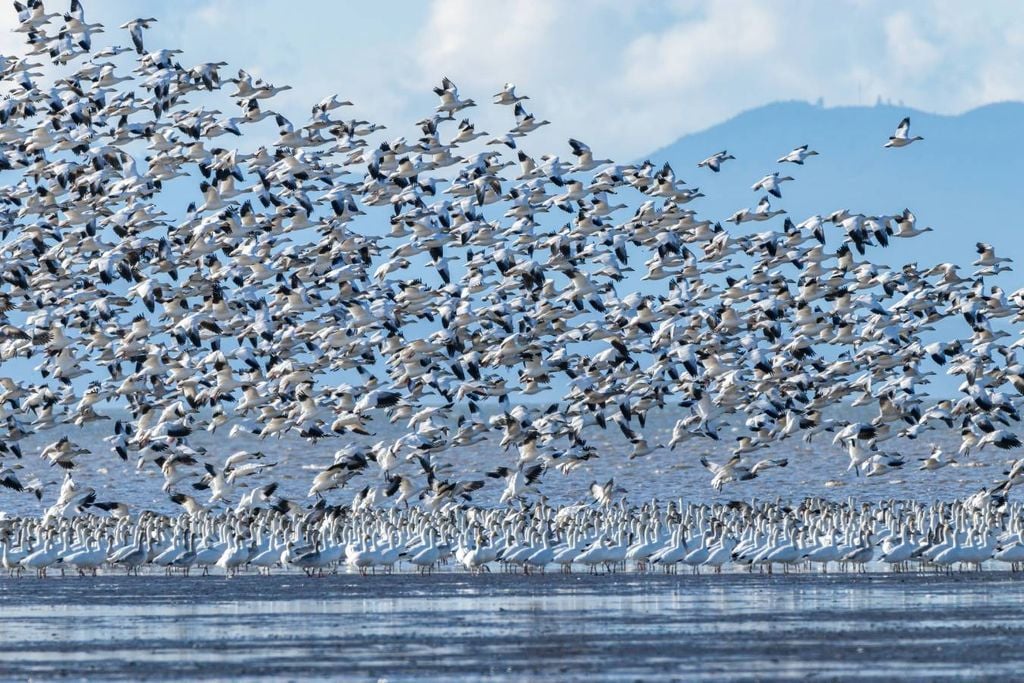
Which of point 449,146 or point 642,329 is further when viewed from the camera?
point 449,146

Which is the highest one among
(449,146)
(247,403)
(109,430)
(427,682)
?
(109,430)

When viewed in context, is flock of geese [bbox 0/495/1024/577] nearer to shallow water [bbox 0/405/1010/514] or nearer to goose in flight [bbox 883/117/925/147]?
goose in flight [bbox 883/117/925/147]

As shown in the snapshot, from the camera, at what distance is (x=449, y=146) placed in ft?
153

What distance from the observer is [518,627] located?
91.9 feet

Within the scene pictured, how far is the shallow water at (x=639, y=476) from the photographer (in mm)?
63519

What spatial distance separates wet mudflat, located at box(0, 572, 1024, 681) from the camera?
23703 mm

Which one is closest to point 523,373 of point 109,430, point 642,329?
point 642,329

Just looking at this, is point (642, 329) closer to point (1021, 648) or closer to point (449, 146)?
point (449, 146)

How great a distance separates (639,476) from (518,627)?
5165cm

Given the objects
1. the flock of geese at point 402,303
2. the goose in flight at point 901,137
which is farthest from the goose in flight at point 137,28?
the goose in flight at point 901,137

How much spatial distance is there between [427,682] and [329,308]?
72.0ft

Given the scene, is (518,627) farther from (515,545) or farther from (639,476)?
(639,476)

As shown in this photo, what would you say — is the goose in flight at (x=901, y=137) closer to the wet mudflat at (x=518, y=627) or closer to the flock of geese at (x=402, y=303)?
the flock of geese at (x=402, y=303)

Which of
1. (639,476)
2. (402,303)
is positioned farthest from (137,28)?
(639,476)
